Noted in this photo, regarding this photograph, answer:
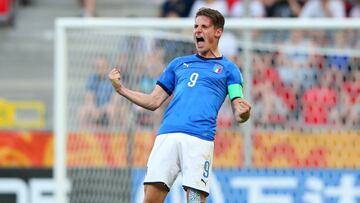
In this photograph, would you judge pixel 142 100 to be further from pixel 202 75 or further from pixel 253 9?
pixel 253 9

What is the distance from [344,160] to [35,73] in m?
6.48

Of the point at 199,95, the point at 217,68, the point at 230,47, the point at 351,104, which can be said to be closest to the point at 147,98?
the point at 199,95

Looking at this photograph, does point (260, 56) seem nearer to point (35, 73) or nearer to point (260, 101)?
point (260, 101)

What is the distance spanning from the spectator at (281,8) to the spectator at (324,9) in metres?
0.13

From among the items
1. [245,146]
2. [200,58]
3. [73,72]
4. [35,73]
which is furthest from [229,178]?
[35,73]

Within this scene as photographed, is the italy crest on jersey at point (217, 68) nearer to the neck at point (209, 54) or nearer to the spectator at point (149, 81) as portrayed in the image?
the neck at point (209, 54)

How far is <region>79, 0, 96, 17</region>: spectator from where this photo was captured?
1554cm

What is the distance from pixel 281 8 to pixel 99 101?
12.8 feet

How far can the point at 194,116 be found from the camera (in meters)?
7.54

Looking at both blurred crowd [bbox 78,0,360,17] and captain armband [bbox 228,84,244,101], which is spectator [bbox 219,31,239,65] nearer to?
blurred crowd [bbox 78,0,360,17]

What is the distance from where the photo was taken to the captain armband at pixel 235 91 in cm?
752

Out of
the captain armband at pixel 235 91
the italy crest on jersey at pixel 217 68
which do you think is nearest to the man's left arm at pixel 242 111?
the captain armband at pixel 235 91

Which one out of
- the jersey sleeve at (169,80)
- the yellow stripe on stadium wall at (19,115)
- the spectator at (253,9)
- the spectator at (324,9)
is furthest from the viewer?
the yellow stripe on stadium wall at (19,115)

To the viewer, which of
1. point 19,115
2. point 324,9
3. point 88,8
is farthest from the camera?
point 88,8
